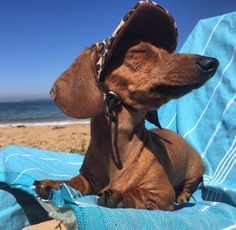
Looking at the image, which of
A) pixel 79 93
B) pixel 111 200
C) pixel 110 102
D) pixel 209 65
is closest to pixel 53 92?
pixel 79 93

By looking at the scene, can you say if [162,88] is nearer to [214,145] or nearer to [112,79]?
[112,79]

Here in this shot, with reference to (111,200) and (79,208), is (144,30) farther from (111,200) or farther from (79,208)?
(79,208)

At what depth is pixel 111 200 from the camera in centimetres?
240

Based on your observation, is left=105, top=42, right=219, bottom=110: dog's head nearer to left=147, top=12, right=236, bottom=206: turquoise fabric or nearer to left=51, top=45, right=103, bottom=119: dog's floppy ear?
left=51, top=45, right=103, bottom=119: dog's floppy ear

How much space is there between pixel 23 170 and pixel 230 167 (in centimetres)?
161

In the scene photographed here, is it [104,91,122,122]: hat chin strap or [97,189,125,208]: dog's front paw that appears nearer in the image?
[97,189,125,208]: dog's front paw

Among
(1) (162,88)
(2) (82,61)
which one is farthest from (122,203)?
(2) (82,61)

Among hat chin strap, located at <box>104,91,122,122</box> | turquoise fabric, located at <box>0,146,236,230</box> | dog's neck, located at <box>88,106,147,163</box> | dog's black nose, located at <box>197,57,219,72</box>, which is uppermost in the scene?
dog's black nose, located at <box>197,57,219,72</box>

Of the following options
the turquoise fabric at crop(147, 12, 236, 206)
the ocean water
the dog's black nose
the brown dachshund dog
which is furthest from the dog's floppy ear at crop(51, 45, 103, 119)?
the ocean water

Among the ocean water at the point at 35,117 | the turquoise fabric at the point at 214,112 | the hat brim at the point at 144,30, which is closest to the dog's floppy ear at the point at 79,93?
the hat brim at the point at 144,30

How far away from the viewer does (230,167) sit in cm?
362

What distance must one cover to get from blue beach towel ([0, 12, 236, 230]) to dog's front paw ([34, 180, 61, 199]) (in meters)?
0.19

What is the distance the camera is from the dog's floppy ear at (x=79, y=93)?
255 cm

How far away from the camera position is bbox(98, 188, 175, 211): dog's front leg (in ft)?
7.89
